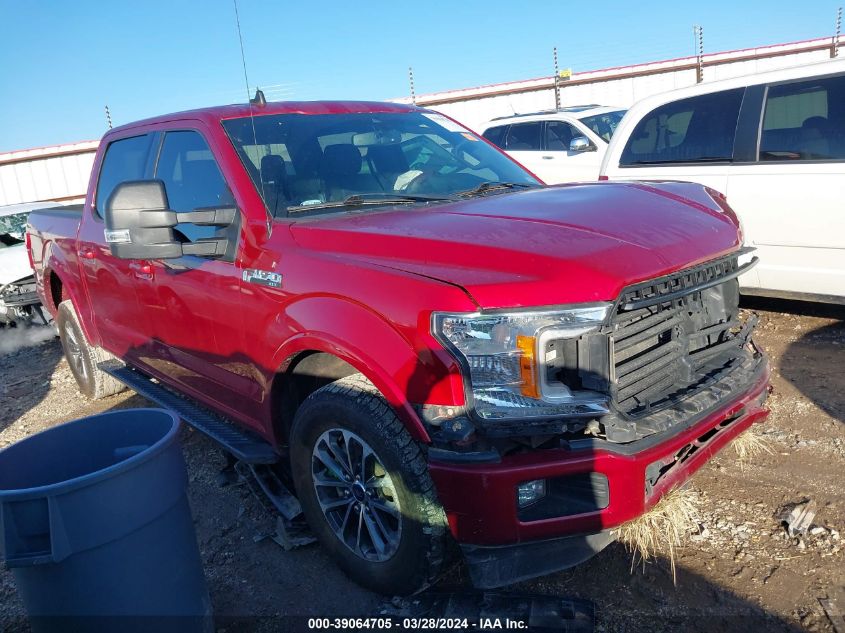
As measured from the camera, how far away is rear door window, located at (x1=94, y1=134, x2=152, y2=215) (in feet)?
13.4

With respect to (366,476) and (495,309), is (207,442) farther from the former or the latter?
(495,309)

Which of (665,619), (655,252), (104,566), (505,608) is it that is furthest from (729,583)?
(104,566)

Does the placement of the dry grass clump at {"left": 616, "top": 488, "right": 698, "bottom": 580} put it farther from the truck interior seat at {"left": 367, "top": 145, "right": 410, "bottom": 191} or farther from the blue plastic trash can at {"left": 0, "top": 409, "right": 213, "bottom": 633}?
the truck interior seat at {"left": 367, "top": 145, "right": 410, "bottom": 191}

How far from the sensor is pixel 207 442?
461 centimetres

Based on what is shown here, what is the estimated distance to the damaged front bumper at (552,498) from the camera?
2.21 meters

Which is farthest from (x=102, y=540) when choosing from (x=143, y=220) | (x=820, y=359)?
(x=820, y=359)

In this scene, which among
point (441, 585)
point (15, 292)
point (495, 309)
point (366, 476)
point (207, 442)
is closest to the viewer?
point (495, 309)

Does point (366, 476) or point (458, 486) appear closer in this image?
point (458, 486)

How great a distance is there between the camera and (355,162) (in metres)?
3.37

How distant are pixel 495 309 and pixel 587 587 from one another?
4.30ft

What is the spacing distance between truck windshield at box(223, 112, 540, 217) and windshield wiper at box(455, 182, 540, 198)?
1 cm

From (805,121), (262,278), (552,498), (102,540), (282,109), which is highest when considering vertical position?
(282,109)

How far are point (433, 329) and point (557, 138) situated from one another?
7.53 metres

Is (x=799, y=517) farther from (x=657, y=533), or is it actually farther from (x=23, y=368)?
(x=23, y=368)
